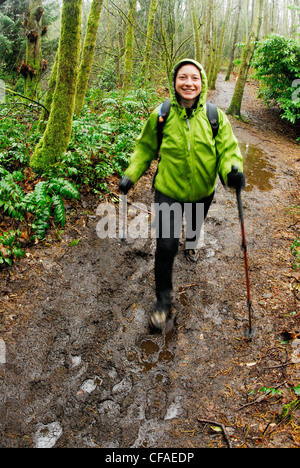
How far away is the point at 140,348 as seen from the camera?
2.91 metres

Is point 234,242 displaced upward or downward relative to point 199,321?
upward

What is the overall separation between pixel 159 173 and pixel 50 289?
192 centimetres

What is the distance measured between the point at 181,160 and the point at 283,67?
9855 millimetres

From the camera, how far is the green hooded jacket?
106 inches

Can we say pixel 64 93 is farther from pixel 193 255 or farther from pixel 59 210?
pixel 193 255

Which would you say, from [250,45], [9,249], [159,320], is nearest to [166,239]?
[159,320]

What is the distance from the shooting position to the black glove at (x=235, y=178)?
262 cm

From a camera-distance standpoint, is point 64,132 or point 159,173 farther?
point 64,132

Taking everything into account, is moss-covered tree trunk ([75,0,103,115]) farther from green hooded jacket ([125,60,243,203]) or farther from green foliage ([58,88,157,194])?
green hooded jacket ([125,60,243,203])

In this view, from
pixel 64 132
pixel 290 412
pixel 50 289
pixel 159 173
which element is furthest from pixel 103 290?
pixel 64 132

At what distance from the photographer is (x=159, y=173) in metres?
2.99

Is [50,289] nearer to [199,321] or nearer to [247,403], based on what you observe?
[199,321]

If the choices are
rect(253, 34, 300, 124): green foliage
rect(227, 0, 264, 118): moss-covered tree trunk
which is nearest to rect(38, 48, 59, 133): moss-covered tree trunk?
rect(253, 34, 300, 124): green foliage

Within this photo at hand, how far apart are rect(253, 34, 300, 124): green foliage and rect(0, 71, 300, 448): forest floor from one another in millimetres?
7358
